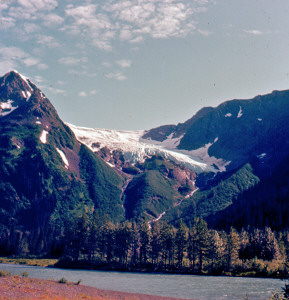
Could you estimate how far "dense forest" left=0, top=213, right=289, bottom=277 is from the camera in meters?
109

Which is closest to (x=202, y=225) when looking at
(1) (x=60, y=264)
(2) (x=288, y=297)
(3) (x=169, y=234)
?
(3) (x=169, y=234)

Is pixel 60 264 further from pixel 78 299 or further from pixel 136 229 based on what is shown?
pixel 78 299

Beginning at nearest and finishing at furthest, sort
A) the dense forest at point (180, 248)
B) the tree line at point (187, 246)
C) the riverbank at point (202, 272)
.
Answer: the riverbank at point (202, 272) → the tree line at point (187, 246) → the dense forest at point (180, 248)

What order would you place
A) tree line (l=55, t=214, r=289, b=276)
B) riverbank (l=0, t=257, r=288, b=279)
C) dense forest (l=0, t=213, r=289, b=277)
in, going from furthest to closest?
dense forest (l=0, t=213, r=289, b=277) → tree line (l=55, t=214, r=289, b=276) → riverbank (l=0, t=257, r=288, b=279)

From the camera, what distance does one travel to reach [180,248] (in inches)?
4953

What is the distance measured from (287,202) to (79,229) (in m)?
114

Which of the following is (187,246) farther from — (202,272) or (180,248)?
(202,272)

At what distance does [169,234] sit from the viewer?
130750 millimetres

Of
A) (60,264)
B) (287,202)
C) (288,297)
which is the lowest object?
(60,264)

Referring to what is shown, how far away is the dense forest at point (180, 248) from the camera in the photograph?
109 m

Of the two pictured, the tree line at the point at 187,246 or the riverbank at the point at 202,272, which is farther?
the tree line at the point at 187,246

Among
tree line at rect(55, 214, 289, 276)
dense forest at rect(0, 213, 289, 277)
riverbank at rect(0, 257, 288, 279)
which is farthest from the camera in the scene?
dense forest at rect(0, 213, 289, 277)

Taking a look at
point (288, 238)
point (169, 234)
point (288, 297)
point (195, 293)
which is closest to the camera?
point (288, 297)

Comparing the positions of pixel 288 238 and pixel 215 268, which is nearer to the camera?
pixel 215 268
